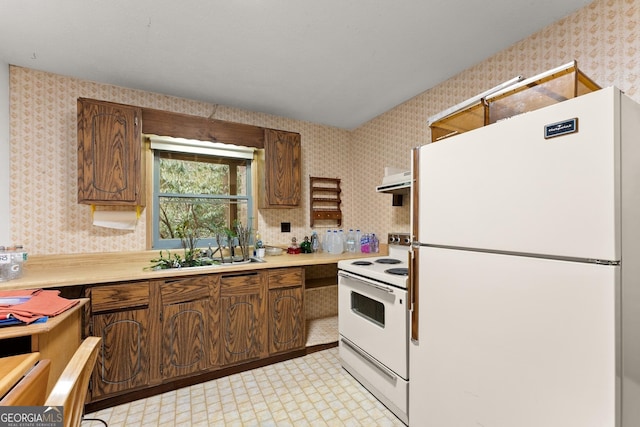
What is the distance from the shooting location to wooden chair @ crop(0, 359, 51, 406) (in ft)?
2.23

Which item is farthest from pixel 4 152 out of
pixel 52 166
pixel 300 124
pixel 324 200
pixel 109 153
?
pixel 324 200

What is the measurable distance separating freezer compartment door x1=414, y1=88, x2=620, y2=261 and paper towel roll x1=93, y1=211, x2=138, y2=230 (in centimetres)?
238

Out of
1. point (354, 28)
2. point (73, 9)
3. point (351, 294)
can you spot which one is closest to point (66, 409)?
point (351, 294)

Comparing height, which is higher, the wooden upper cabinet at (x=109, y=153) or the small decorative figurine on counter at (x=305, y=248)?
the wooden upper cabinet at (x=109, y=153)

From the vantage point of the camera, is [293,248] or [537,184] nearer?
[537,184]

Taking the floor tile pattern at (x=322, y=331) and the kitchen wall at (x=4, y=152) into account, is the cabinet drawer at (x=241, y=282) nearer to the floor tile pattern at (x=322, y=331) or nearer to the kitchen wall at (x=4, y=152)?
the floor tile pattern at (x=322, y=331)

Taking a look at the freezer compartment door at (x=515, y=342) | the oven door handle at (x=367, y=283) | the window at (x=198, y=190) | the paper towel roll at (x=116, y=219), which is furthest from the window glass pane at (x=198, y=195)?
the freezer compartment door at (x=515, y=342)

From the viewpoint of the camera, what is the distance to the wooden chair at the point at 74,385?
2.23ft

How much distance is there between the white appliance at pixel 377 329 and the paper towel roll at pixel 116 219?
1811mm

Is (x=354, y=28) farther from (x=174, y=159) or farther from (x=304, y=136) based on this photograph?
(x=174, y=159)

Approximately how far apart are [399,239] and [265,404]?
1.73 metres

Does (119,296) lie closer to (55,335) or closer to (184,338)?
(55,335)

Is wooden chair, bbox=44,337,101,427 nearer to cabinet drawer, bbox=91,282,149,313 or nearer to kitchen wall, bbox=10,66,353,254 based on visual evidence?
cabinet drawer, bbox=91,282,149,313

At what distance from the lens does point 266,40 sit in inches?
69.7
